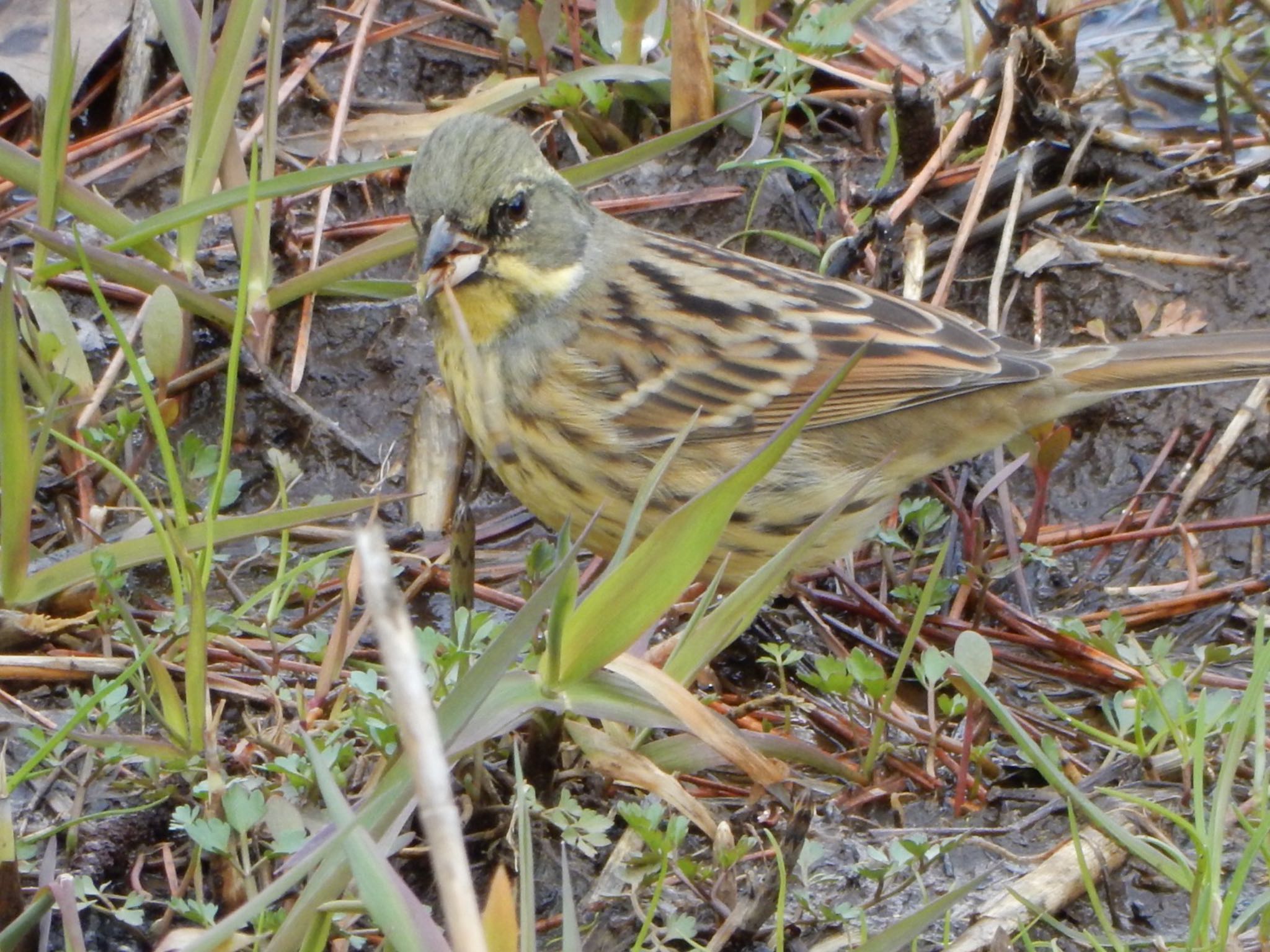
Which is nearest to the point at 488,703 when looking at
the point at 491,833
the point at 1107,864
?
the point at 491,833

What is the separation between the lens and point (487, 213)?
392 cm

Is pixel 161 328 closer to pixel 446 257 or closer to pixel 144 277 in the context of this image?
pixel 144 277

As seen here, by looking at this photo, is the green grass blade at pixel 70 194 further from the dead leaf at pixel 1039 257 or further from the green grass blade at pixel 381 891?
the dead leaf at pixel 1039 257

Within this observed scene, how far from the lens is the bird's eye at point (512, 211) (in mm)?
3979

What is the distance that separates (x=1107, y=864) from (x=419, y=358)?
2672 millimetres

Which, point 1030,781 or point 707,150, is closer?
point 1030,781

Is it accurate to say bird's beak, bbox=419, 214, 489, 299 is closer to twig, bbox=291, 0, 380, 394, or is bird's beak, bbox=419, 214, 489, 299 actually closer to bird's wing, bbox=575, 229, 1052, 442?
bird's wing, bbox=575, 229, 1052, 442

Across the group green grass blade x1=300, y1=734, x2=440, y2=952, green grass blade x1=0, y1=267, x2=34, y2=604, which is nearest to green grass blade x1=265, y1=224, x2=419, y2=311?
green grass blade x1=0, y1=267, x2=34, y2=604

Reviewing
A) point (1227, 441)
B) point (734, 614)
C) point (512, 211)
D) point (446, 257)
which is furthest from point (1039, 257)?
point (734, 614)

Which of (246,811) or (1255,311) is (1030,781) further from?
(1255,311)

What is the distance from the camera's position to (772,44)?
17.7 ft

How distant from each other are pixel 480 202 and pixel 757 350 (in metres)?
0.87

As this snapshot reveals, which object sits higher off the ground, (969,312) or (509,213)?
(509,213)

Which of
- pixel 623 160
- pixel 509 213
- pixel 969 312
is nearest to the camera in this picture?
pixel 509 213
